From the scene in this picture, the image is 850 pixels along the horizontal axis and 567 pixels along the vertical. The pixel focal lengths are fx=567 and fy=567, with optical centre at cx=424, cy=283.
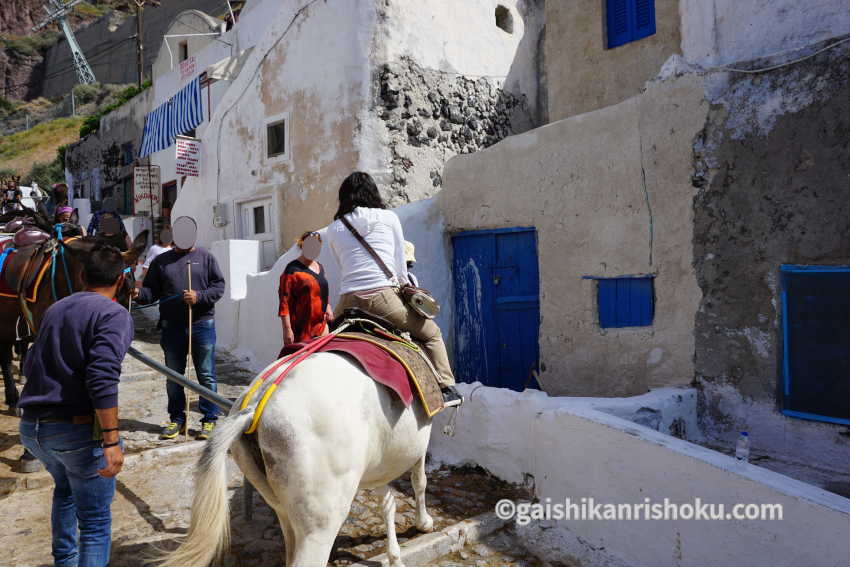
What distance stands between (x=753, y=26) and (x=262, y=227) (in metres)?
9.48

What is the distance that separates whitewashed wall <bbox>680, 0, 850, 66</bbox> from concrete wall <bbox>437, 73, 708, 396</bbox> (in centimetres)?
57

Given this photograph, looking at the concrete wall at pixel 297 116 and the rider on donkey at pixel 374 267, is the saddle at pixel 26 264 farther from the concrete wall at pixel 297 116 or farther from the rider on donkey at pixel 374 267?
the concrete wall at pixel 297 116

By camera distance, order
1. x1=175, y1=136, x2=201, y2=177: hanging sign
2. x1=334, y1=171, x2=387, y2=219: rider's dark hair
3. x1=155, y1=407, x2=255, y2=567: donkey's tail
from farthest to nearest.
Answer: x1=175, y1=136, x2=201, y2=177: hanging sign, x1=334, y1=171, x2=387, y2=219: rider's dark hair, x1=155, y1=407, x2=255, y2=567: donkey's tail

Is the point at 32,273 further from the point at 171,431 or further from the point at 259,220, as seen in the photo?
the point at 259,220

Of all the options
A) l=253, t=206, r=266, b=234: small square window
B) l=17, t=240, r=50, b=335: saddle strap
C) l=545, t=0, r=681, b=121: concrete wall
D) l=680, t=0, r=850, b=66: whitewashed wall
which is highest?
l=545, t=0, r=681, b=121: concrete wall

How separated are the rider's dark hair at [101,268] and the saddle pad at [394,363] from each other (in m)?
1.02

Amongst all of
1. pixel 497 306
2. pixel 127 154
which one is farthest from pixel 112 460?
pixel 127 154

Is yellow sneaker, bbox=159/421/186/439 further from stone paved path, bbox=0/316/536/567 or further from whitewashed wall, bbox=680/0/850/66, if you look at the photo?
whitewashed wall, bbox=680/0/850/66

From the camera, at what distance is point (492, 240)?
722cm

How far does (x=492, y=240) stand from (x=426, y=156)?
13.4ft

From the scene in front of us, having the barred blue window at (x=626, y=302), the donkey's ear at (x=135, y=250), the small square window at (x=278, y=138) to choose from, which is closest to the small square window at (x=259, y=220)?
the small square window at (x=278, y=138)

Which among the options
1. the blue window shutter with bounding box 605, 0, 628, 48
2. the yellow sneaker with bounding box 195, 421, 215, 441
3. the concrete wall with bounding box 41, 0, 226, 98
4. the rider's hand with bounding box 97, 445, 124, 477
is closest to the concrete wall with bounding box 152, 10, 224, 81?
the concrete wall with bounding box 41, 0, 226, 98

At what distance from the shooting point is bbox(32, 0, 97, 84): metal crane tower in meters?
45.6

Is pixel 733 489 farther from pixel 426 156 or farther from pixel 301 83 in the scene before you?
pixel 301 83
